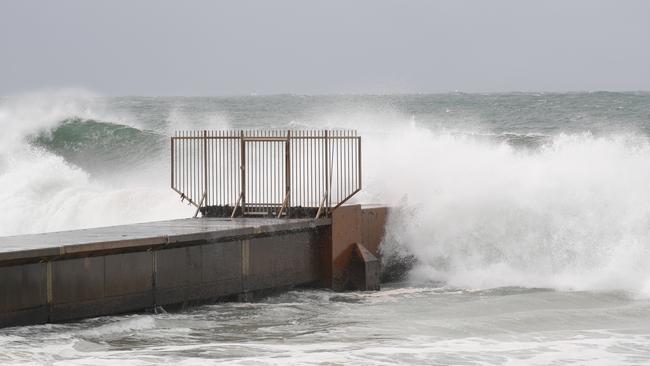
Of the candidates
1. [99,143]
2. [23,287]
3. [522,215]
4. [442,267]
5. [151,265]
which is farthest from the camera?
[99,143]

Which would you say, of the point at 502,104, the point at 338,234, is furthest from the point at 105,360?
the point at 502,104

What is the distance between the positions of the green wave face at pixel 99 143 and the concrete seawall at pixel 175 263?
1712 cm

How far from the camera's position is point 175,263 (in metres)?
15.3

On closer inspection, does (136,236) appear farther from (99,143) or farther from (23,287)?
(99,143)

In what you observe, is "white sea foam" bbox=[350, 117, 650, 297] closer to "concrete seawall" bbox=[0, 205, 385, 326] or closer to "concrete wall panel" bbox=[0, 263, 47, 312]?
"concrete seawall" bbox=[0, 205, 385, 326]

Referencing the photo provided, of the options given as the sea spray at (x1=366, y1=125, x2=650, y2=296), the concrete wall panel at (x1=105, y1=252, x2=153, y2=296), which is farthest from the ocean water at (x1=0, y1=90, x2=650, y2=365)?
the concrete wall panel at (x1=105, y1=252, x2=153, y2=296)

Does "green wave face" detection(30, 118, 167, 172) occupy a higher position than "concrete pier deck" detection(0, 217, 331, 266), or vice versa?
"green wave face" detection(30, 118, 167, 172)

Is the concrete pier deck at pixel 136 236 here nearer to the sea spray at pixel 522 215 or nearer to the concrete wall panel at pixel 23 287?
the concrete wall panel at pixel 23 287

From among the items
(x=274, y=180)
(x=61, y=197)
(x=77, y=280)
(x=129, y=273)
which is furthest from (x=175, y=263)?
(x=61, y=197)

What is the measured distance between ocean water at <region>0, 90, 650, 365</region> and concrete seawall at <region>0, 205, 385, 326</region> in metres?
0.26

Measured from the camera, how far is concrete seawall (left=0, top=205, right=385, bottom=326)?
1347 cm

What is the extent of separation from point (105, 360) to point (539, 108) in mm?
40725

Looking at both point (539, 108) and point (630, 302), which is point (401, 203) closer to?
point (630, 302)

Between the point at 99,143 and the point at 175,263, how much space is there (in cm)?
2287
